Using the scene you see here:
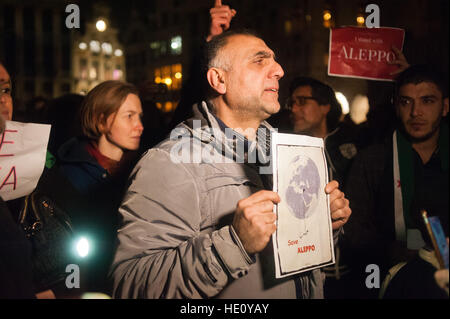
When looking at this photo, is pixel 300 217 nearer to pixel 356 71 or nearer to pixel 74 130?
pixel 356 71

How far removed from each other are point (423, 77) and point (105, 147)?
2348mm

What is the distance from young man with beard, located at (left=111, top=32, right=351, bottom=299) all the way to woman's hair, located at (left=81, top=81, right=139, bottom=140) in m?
1.10

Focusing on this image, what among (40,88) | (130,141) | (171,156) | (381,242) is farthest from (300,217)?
(40,88)

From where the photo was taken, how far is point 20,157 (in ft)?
6.47

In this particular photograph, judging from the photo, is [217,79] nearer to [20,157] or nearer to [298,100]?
[20,157]

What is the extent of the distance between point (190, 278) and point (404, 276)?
958mm

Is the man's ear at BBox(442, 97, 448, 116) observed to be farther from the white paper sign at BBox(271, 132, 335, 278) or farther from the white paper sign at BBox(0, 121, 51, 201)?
the white paper sign at BBox(0, 121, 51, 201)

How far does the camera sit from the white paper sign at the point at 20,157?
6.35 ft

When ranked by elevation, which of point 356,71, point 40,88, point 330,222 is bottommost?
point 330,222

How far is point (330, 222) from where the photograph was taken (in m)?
1.83

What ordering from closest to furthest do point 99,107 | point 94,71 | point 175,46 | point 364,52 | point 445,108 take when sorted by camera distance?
point 445,108 < point 99,107 < point 364,52 < point 175,46 < point 94,71

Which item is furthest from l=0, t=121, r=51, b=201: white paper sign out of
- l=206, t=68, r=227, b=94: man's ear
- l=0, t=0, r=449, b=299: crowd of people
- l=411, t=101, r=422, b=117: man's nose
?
l=411, t=101, r=422, b=117: man's nose

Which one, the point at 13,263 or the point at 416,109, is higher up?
the point at 416,109

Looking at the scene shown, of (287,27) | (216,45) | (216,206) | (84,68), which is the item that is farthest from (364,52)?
(84,68)
